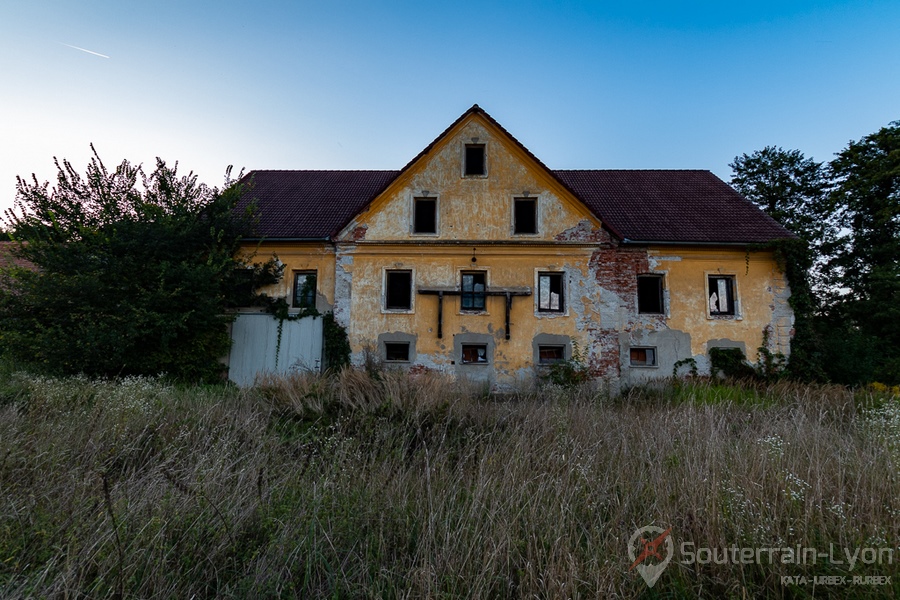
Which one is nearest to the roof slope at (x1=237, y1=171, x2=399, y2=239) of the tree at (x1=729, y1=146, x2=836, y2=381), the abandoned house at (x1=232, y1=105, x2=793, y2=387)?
the abandoned house at (x1=232, y1=105, x2=793, y2=387)

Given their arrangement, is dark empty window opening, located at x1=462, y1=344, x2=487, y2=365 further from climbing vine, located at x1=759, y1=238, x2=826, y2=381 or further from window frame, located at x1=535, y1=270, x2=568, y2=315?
climbing vine, located at x1=759, y1=238, x2=826, y2=381

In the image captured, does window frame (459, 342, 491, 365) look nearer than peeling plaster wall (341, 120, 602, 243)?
Yes

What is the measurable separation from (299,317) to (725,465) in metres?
11.6

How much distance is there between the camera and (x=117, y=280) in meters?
10.0

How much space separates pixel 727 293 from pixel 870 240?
14709mm

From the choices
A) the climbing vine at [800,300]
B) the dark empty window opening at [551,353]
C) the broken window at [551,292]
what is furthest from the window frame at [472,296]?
the climbing vine at [800,300]

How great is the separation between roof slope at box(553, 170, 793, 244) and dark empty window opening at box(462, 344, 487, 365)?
571 cm

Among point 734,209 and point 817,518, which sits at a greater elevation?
point 734,209

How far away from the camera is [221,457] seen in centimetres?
358

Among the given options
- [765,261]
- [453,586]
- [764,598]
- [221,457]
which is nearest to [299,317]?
[221,457]

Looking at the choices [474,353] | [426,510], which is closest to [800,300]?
[474,353]

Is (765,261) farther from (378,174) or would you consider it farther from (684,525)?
(378,174)

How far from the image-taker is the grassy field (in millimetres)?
2262

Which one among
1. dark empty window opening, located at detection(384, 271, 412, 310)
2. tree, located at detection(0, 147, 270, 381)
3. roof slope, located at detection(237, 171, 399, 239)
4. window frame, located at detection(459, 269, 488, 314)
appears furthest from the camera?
roof slope, located at detection(237, 171, 399, 239)
